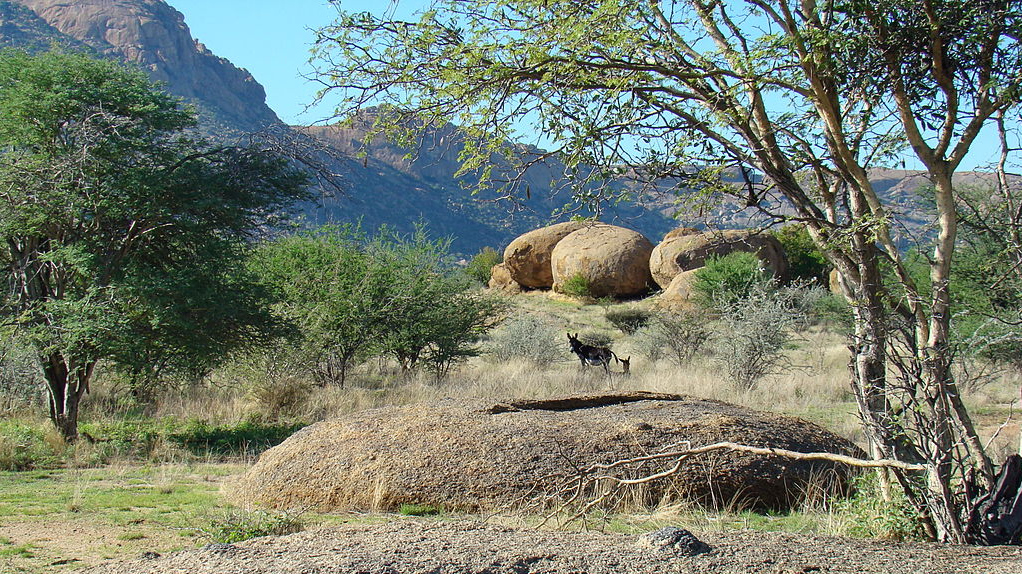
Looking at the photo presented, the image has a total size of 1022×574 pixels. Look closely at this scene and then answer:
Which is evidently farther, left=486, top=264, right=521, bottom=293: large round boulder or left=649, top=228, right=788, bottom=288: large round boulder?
left=486, top=264, right=521, bottom=293: large round boulder

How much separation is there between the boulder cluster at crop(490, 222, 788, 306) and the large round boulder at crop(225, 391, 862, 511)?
79.9 ft

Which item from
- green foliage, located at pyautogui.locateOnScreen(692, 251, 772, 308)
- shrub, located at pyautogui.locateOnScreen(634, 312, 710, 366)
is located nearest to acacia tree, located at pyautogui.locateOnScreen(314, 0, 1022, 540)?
shrub, located at pyautogui.locateOnScreen(634, 312, 710, 366)

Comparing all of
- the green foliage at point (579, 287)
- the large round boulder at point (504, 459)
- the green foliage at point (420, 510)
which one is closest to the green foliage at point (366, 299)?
the large round boulder at point (504, 459)

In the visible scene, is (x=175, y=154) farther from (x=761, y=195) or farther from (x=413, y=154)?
(x=761, y=195)

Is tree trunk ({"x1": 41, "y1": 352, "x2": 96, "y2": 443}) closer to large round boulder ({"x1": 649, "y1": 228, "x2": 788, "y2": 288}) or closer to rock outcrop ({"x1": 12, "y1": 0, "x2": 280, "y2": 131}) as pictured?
large round boulder ({"x1": 649, "y1": 228, "x2": 788, "y2": 288})

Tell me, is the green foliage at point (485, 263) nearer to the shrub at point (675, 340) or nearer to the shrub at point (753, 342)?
the shrub at point (675, 340)

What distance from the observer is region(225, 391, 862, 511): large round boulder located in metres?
5.90

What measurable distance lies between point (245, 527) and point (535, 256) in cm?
3638

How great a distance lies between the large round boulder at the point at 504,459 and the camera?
19.4 feet

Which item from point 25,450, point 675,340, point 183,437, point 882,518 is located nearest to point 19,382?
point 183,437

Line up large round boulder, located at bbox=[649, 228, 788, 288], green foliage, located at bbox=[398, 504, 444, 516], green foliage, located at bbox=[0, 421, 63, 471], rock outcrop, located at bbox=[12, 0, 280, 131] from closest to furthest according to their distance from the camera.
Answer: green foliage, located at bbox=[398, 504, 444, 516], green foliage, located at bbox=[0, 421, 63, 471], large round boulder, located at bbox=[649, 228, 788, 288], rock outcrop, located at bbox=[12, 0, 280, 131]

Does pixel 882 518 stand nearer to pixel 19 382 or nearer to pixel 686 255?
pixel 19 382

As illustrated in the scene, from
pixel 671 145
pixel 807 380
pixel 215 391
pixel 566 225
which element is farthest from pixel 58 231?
pixel 566 225

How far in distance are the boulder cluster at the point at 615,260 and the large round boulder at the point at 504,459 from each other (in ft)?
79.9
